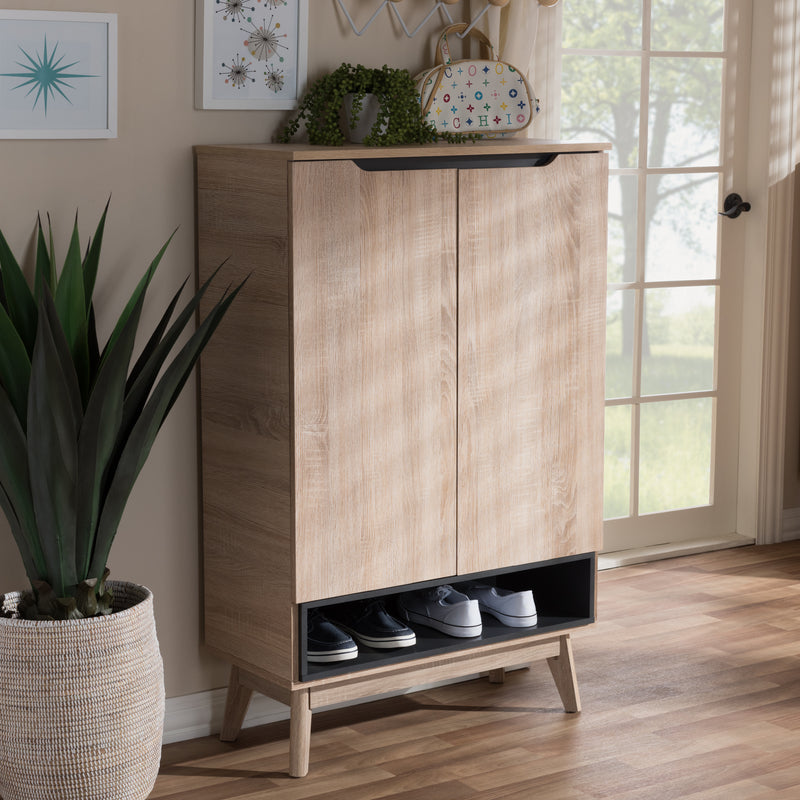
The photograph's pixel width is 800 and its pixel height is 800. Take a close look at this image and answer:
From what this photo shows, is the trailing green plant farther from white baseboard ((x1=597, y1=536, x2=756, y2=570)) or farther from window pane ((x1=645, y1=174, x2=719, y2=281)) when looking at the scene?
white baseboard ((x1=597, y1=536, x2=756, y2=570))

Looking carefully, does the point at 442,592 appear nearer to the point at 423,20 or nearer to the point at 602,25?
the point at 423,20

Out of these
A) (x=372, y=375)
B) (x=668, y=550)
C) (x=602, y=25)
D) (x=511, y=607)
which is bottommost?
(x=668, y=550)

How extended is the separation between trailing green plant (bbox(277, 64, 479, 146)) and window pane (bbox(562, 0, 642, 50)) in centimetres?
117

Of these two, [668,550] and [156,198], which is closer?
[156,198]

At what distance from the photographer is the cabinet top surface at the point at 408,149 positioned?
2.39 metres

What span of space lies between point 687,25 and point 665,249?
0.68 metres

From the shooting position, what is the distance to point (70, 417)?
7.25 feet

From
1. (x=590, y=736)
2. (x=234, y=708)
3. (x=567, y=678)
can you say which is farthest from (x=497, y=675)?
(x=234, y=708)

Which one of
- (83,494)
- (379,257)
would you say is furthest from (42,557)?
(379,257)

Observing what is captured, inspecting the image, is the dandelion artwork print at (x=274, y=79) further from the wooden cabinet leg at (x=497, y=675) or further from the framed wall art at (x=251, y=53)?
the wooden cabinet leg at (x=497, y=675)

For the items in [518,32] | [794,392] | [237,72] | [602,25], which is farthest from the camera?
[794,392]

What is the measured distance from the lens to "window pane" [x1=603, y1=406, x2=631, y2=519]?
13.1 feet

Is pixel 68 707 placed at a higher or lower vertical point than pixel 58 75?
lower

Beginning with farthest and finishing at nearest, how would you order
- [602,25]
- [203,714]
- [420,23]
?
[602,25]
[420,23]
[203,714]
